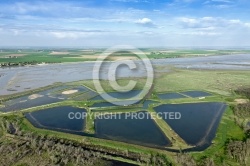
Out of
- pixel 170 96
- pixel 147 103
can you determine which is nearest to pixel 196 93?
pixel 170 96

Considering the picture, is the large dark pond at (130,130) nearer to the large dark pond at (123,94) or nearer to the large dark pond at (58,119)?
the large dark pond at (58,119)

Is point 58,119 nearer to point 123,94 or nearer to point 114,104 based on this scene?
point 114,104

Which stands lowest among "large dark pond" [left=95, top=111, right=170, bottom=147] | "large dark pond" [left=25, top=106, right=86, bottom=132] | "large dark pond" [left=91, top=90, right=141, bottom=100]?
"large dark pond" [left=95, top=111, right=170, bottom=147]

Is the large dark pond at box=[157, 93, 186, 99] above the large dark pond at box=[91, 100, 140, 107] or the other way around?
above

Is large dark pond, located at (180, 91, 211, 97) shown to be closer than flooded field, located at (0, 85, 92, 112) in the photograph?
No

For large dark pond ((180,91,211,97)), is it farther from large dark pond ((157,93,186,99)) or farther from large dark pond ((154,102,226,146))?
large dark pond ((154,102,226,146))

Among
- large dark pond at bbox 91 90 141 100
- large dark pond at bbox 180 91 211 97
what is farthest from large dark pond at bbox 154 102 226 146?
large dark pond at bbox 91 90 141 100

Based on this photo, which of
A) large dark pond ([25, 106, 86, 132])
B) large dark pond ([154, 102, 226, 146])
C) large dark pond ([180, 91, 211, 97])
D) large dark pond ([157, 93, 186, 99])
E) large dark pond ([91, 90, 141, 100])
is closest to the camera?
large dark pond ([154, 102, 226, 146])
